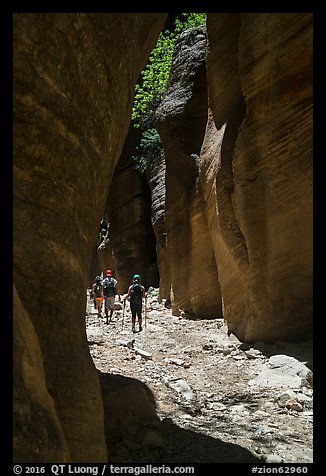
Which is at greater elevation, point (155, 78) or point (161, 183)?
point (155, 78)

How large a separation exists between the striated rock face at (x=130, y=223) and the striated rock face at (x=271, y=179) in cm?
1293

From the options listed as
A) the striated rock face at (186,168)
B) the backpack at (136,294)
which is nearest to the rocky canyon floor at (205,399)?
the backpack at (136,294)

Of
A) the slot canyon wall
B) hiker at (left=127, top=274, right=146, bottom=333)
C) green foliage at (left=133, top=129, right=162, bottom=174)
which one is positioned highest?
green foliage at (left=133, top=129, right=162, bottom=174)

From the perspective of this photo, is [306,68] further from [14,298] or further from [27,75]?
[14,298]

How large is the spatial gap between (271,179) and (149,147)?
12.4m

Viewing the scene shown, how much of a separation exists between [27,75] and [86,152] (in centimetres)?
81

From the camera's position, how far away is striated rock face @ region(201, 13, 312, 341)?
7.55 meters

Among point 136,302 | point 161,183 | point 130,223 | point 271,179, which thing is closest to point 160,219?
point 161,183

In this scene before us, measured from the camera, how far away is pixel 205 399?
6.00m

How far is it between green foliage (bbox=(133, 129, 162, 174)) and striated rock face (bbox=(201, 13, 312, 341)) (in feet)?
33.2

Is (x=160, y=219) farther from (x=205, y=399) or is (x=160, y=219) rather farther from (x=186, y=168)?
(x=205, y=399)

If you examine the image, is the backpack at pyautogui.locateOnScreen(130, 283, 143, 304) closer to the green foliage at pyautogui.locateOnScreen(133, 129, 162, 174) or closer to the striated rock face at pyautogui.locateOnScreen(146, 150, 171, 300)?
the striated rock face at pyautogui.locateOnScreen(146, 150, 171, 300)

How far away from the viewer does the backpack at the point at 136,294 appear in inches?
426

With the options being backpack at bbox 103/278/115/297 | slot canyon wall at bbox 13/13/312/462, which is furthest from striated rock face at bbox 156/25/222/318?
backpack at bbox 103/278/115/297
